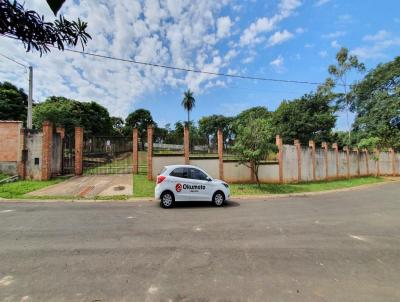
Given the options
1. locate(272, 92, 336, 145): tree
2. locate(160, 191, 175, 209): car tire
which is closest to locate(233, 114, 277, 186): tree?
locate(160, 191, 175, 209): car tire

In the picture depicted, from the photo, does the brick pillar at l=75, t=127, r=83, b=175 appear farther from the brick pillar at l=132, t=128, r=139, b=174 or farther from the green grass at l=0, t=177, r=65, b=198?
the brick pillar at l=132, t=128, r=139, b=174

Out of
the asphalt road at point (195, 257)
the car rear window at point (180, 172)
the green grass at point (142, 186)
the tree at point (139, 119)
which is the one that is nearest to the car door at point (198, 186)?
the car rear window at point (180, 172)

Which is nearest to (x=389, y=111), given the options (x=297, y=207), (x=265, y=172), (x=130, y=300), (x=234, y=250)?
(x=265, y=172)

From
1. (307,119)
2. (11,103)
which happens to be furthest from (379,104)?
(11,103)

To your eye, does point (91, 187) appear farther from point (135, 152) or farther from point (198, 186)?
point (198, 186)

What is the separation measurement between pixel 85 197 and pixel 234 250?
9.04m

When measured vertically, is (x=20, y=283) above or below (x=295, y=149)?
below

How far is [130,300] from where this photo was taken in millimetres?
3316

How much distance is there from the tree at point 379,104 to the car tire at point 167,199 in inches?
1403

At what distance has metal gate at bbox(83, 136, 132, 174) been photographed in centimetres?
1886

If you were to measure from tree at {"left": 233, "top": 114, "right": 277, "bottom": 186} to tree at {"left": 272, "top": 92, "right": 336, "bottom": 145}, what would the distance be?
25247 mm

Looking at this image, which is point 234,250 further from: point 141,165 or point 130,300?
point 141,165

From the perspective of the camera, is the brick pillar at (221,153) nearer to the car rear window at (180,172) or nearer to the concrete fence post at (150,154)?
the concrete fence post at (150,154)

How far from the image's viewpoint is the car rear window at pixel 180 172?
1036 cm
